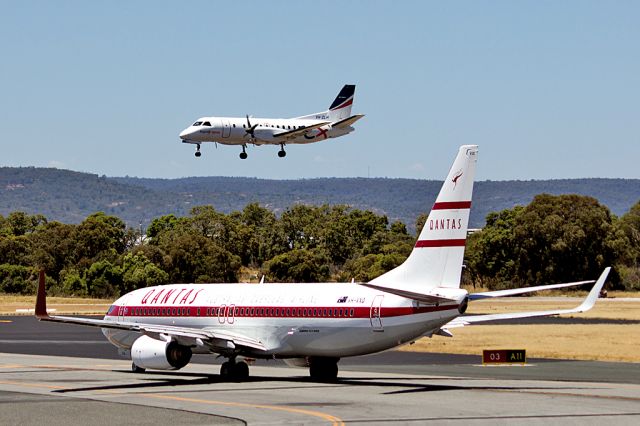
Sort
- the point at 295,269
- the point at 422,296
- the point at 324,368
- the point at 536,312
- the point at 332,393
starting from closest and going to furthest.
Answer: the point at 422,296 < the point at 332,393 < the point at 536,312 < the point at 324,368 < the point at 295,269

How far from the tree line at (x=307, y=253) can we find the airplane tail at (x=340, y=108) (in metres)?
26.6

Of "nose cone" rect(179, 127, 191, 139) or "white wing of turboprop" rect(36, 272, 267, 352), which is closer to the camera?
"white wing of turboprop" rect(36, 272, 267, 352)

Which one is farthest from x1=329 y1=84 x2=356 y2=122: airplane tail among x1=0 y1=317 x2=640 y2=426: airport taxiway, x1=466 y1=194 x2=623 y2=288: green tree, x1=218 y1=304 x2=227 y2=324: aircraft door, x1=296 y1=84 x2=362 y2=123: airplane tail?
x1=218 y1=304 x2=227 y2=324: aircraft door

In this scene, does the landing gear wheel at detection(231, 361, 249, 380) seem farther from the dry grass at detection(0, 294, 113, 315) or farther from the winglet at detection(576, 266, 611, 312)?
the dry grass at detection(0, 294, 113, 315)

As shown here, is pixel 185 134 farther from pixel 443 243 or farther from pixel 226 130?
pixel 443 243

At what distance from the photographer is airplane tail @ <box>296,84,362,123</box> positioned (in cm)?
10275

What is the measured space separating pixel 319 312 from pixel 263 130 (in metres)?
59.9

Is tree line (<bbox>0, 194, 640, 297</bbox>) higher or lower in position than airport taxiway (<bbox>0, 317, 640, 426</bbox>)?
higher

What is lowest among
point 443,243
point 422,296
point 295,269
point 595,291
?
point 422,296

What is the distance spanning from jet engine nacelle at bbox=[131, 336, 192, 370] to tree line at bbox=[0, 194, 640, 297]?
84598 millimetres

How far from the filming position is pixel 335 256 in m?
180

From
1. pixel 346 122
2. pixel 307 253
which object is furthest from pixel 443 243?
pixel 307 253

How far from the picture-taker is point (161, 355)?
4050 cm

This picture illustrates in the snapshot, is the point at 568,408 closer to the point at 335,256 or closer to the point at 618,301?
the point at 618,301
